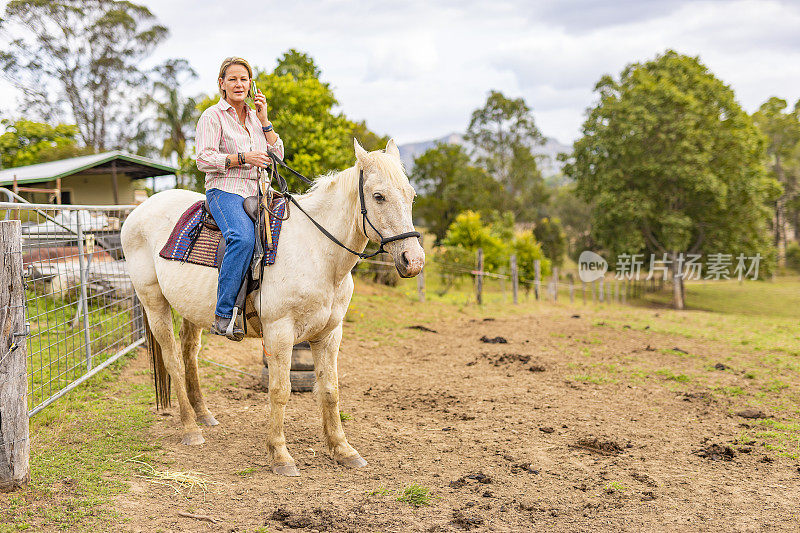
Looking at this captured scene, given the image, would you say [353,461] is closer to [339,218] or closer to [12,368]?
[339,218]

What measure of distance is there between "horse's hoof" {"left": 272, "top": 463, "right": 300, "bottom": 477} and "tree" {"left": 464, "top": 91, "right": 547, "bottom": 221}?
1540 inches

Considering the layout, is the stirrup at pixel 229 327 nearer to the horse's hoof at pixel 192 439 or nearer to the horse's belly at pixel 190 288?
the horse's belly at pixel 190 288

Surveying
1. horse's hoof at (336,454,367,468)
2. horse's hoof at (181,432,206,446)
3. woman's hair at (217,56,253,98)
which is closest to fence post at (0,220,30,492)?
horse's hoof at (181,432,206,446)

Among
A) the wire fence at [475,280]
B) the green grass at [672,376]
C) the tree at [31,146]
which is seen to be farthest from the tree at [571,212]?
the green grass at [672,376]

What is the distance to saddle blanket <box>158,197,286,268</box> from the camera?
4.18 metres

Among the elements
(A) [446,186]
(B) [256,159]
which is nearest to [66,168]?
(B) [256,159]

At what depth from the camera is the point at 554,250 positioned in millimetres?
42594

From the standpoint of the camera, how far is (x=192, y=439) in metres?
4.54

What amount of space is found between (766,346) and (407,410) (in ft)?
24.0

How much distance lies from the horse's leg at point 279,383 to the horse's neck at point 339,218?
1.84ft

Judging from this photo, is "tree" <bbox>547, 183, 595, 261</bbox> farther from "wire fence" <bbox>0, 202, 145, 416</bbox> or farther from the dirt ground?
"wire fence" <bbox>0, 202, 145, 416</bbox>

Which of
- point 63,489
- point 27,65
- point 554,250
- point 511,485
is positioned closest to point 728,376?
point 511,485

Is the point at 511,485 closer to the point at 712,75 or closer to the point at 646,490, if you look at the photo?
the point at 646,490

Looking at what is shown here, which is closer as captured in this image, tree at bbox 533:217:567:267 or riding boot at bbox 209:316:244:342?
riding boot at bbox 209:316:244:342
